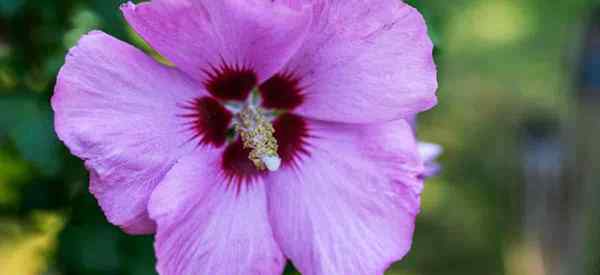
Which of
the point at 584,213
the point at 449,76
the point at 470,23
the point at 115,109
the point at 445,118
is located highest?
the point at 115,109

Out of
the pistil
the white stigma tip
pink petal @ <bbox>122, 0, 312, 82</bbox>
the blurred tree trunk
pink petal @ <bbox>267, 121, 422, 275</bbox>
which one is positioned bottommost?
the blurred tree trunk

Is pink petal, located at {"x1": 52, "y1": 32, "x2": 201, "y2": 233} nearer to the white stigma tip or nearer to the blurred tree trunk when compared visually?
the white stigma tip

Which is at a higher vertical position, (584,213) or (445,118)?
(445,118)

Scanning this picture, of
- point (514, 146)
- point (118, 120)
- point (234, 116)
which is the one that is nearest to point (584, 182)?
point (514, 146)

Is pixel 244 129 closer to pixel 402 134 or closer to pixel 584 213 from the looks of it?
pixel 402 134

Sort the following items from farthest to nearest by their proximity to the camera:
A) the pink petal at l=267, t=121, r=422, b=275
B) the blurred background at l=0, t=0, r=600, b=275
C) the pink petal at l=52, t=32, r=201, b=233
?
the blurred background at l=0, t=0, r=600, b=275, the pink petal at l=267, t=121, r=422, b=275, the pink petal at l=52, t=32, r=201, b=233

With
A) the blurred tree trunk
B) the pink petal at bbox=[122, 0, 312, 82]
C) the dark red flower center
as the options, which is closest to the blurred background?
the blurred tree trunk

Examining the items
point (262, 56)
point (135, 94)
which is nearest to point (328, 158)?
point (262, 56)

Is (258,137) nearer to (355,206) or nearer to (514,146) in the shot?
(355,206)
